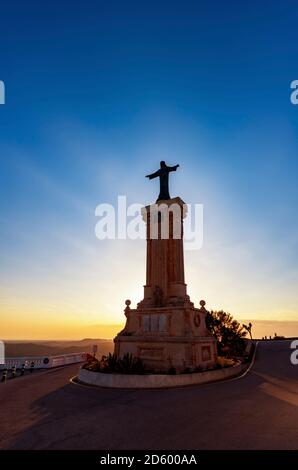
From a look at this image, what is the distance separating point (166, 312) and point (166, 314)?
0.13 metres

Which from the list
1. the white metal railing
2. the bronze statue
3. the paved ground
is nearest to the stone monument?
the bronze statue

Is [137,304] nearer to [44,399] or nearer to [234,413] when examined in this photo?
[44,399]

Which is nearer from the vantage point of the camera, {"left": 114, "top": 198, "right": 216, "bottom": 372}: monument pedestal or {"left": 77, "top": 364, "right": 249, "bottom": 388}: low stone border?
{"left": 77, "top": 364, "right": 249, "bottom": 388}: low stone border

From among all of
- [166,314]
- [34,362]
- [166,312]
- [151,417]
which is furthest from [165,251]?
[34,362]

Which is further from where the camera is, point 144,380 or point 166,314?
point 166,314

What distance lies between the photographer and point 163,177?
23.2 m

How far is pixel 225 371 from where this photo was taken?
16.6 meters

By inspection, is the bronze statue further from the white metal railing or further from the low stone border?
the white metal railing

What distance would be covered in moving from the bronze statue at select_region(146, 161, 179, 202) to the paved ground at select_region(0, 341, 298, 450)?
13872mm

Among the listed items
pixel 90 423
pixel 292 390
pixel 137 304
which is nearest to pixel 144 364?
pixel 137 304

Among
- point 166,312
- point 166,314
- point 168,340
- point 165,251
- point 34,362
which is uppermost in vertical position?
point 165,251

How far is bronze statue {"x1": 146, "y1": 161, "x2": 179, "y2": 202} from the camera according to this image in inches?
894

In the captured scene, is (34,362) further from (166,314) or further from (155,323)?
(166,314)

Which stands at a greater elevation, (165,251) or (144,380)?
(165,251)
